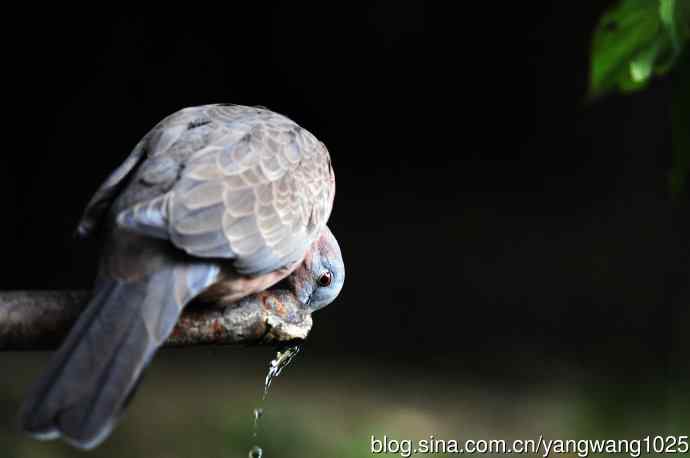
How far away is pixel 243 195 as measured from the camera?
7.10ft

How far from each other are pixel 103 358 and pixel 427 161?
4.20 metres

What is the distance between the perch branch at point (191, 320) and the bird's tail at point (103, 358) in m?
0.16

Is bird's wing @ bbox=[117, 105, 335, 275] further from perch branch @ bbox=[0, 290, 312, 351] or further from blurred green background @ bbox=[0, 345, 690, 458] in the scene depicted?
blurred green background @ bbox=[0, 345, 690, 458]

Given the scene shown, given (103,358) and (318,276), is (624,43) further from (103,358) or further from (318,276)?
(103,358)

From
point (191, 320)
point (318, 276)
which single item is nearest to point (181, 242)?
point (191, 320)

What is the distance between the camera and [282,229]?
224 cm

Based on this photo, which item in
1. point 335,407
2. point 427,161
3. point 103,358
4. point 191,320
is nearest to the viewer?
point 103,358

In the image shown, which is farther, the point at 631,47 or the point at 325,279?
the point at 325,279

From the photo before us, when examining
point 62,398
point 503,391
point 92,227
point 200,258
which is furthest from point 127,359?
point 503,391

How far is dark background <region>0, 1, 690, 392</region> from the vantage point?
552 cm

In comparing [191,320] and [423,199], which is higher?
[423,199]

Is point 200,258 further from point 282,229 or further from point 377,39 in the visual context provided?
point 377,39

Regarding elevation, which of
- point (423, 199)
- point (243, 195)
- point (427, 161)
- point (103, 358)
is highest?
point (427, 161)

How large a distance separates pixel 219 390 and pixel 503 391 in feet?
5.85
